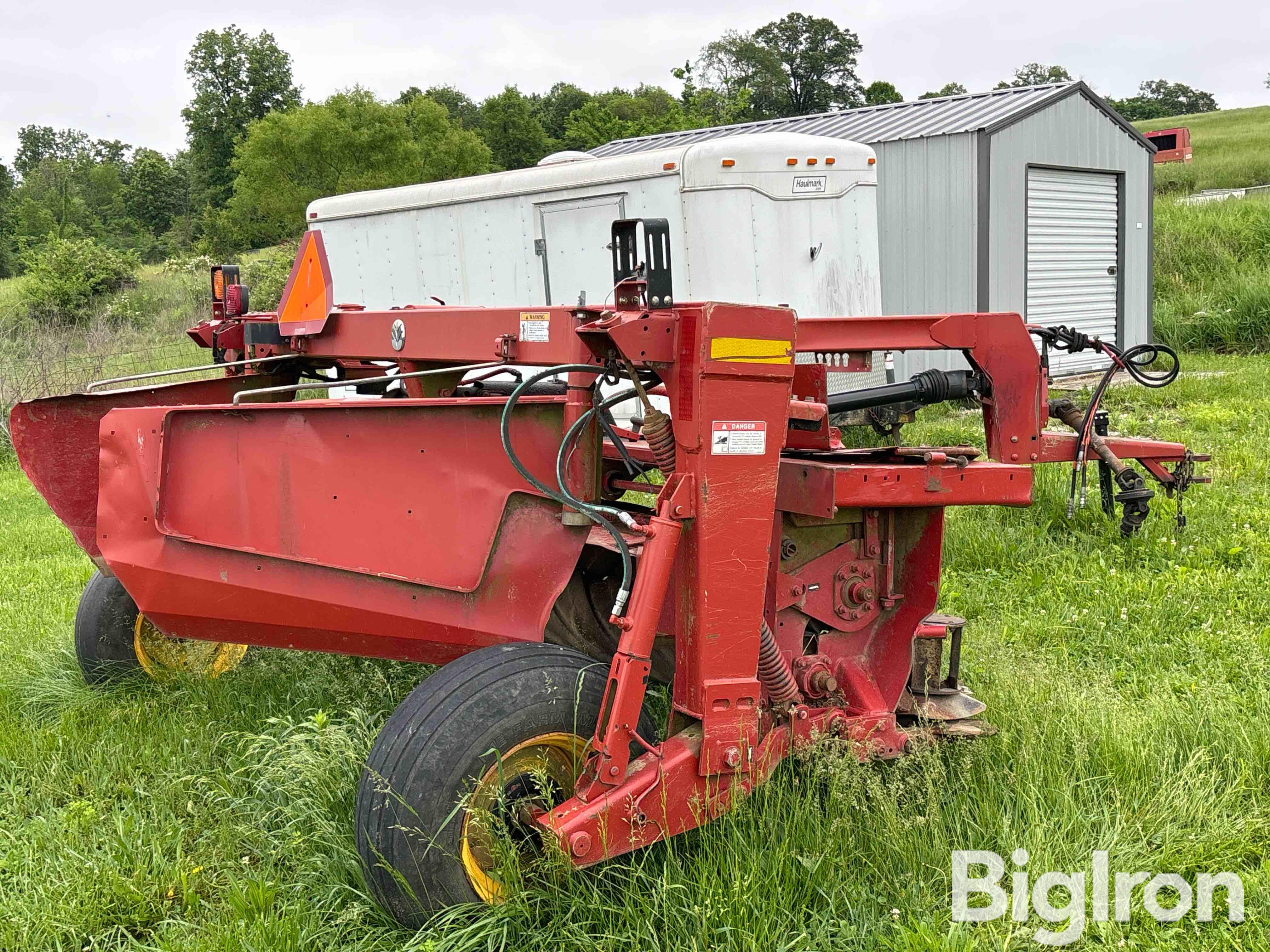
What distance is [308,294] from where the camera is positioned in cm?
439

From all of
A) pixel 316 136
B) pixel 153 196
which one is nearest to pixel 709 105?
pixel 316 136

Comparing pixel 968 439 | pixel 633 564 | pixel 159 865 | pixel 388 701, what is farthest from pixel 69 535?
pixel 968 439

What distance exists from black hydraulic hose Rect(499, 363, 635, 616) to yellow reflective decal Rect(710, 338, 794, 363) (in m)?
0.35

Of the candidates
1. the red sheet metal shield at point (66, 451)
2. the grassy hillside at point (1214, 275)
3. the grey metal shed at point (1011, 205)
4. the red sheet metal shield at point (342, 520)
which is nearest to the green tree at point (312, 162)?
the grassy hillside at point (1214, 275)

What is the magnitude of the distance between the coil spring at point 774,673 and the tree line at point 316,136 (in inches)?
466

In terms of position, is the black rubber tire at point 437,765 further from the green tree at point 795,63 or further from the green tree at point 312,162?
the green tree at point 795,63

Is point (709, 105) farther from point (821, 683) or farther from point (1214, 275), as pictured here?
point (821, 683)

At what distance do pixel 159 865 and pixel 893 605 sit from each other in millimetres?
2525

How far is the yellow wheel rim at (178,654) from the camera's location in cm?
494

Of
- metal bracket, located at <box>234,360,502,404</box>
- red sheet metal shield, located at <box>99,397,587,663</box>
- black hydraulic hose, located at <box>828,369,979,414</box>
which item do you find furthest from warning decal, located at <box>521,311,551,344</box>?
black hydraulic hose, located at <box>828,369,979,414</box>

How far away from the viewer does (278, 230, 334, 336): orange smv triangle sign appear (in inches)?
170

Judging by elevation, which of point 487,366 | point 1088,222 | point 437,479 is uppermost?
point 1088,222

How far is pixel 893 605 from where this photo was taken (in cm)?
390

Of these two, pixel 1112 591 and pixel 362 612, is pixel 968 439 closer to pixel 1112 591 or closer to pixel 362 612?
pixel 1112 591
